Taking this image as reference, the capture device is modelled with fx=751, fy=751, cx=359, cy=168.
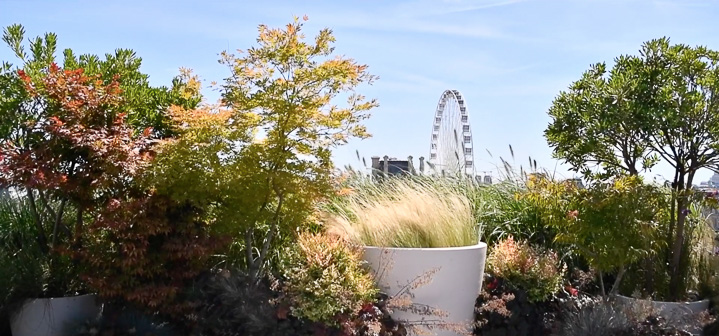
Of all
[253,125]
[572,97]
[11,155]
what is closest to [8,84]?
[11,155]

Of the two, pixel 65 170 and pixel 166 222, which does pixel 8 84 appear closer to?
pixel 65 170

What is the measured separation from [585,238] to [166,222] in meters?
3.09

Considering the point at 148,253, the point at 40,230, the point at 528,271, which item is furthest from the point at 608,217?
the point at 40,230

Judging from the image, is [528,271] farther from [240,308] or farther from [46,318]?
[46,318]

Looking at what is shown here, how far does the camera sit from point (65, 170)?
525cm

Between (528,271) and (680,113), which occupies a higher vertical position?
(680,113)

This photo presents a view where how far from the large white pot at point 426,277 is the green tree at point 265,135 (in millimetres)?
711

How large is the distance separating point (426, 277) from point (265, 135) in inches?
59.9

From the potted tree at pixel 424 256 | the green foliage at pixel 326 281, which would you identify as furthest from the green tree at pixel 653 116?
the green foliage at pixel 326 281

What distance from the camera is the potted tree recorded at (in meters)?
5.36

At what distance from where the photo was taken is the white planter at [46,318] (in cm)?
507

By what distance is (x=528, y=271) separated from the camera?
5.72 metres

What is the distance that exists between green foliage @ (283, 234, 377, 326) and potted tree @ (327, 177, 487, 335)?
0.77 feet

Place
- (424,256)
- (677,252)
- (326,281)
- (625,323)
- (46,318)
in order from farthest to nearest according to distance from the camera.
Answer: (677,252) → (424,256) → (625,323) → (46,318) → (326,281)
